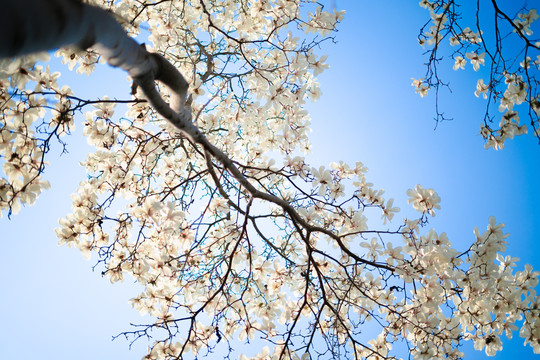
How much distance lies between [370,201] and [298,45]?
175 centimetres

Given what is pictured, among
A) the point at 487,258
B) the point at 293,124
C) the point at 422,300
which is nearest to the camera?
the point at 487,258

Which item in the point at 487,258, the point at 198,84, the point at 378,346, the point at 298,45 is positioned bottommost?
the point at 378,346

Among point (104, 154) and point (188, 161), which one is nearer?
point (104, 154)

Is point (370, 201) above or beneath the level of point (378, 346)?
above

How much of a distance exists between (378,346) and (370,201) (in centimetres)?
115

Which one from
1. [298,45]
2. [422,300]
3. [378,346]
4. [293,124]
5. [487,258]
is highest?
[298,45]

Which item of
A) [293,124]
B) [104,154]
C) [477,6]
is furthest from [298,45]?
[104,154]

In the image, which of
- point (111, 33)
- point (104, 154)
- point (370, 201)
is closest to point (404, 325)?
point (370, 201)

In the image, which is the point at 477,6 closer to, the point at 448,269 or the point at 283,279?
the point at 448,269

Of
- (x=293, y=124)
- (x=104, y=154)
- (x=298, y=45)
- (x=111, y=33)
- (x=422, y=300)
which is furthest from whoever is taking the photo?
(x=293, y=124)

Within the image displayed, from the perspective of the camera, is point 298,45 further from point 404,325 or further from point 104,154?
point 404,325

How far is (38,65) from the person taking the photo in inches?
91.6

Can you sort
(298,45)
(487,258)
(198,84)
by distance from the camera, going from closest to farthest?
1. (487,258)
2. (198,84)
3. (298,45)

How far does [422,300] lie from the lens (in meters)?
2.32
